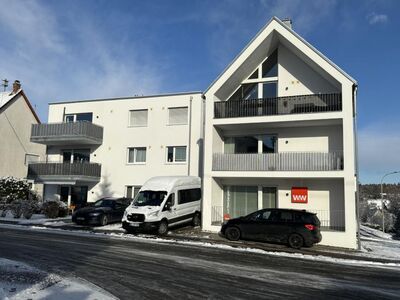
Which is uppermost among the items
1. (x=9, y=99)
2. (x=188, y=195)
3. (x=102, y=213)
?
(x=9, y=99)

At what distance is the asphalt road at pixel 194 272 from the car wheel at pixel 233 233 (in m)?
3.38

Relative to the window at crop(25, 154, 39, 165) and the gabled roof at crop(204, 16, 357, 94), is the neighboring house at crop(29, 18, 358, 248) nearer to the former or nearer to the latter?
the gabled roof at crop(204, 16, 357, 94)

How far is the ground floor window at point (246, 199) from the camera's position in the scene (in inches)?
875

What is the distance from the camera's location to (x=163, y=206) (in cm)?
1889

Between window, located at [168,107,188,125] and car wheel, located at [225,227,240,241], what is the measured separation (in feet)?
36.6

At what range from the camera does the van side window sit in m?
20.5

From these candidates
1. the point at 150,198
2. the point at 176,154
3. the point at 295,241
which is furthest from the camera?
the point at 176,154

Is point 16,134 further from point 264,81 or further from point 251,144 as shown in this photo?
point 264,81

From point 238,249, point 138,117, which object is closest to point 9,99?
point 138,117

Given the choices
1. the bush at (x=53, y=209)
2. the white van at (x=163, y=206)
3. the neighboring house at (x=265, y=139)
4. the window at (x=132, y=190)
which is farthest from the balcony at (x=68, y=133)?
the white van at (x=163, y=206)

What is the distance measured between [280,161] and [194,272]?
37.6 feet

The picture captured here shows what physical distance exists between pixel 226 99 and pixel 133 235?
33.9 feet

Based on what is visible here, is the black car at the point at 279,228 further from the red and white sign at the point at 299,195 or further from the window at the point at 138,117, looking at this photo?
the window at the point at 138,117

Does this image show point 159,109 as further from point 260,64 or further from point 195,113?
point 260,64
